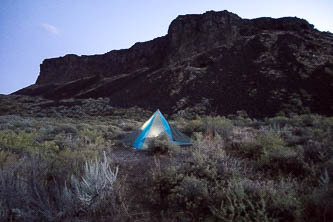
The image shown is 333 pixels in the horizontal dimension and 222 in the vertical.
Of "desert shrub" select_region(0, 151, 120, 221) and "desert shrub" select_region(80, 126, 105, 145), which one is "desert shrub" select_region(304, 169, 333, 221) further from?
"desert shrub" select_region(80, 126, 105, 145)

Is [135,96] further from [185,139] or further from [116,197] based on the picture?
[116,197]

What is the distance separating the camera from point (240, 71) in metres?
23.7

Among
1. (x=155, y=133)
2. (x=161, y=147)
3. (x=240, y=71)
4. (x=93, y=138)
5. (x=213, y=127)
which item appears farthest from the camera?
(x=240, y=71)

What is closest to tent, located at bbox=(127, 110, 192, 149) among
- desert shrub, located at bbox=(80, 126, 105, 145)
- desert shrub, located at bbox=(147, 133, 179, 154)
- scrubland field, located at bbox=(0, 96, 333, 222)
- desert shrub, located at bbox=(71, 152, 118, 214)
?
desert shrub, located at bbox=(147, 133, 179, 154)

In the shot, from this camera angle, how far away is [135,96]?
27.5m

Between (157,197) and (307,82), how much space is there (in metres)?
21.9

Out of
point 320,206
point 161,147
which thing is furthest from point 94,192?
point 161,147

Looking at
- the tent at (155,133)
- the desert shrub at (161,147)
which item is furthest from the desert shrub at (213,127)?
the desert shrub at (161,147)

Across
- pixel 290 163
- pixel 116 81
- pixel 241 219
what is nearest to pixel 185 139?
pixel 290 163

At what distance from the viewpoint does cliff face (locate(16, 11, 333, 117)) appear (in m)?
18.8

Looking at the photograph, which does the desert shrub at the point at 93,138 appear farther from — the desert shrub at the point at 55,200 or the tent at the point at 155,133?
the desert shrub at the point at 55,200

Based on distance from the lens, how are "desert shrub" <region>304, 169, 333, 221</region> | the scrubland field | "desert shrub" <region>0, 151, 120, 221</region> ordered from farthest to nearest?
1. "desert shrub" <region>0, 151, 120, 221</region>
2. the scrubland field
3. "desert shrub" <region>304, 169, 333, 221</region>

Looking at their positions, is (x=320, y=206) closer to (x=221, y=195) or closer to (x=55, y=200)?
(x=221, y=195)

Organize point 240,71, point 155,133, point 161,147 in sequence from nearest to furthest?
point 161,147 < point 155,133 < point 240,71
